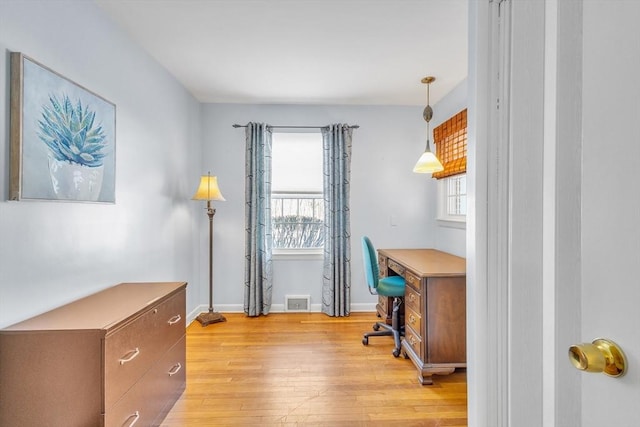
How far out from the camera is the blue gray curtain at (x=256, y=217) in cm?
372

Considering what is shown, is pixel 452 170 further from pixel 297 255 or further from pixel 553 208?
pixel 553 208

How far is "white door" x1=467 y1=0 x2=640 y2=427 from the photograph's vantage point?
0.54 m

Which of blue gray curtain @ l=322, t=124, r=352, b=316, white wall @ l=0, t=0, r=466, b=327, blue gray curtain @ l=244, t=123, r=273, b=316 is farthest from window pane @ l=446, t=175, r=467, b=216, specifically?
blue gray curtain @ l=244, t=123, r=273, b=316

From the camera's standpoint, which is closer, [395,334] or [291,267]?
[395,334]

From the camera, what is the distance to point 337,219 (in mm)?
3777

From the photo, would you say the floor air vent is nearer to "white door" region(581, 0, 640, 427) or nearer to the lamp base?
the lamp base

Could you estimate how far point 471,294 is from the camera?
1545mm

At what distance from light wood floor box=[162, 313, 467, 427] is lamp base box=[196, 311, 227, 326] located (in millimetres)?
165

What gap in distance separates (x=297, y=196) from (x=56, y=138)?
2594 millimetres

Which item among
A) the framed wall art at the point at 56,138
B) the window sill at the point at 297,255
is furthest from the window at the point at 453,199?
the framed wall art at the point at 56,138

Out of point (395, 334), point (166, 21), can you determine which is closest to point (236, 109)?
point (166, 21)

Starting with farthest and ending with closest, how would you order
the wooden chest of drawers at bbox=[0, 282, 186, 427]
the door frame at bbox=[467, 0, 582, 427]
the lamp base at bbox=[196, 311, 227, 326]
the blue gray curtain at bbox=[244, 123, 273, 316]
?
the blue gray curtain at bbox=[244, 123, 273, 316] < the lamp base at bbox=[196, 311, 227, 326] < the wooden chest of drawers at bbox=[0, 282, 186, 427] < the door frame at bbox=[467, 0, 582, 427]

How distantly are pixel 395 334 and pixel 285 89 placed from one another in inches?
104

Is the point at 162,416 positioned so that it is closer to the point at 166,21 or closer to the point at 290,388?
the point at 290,388
